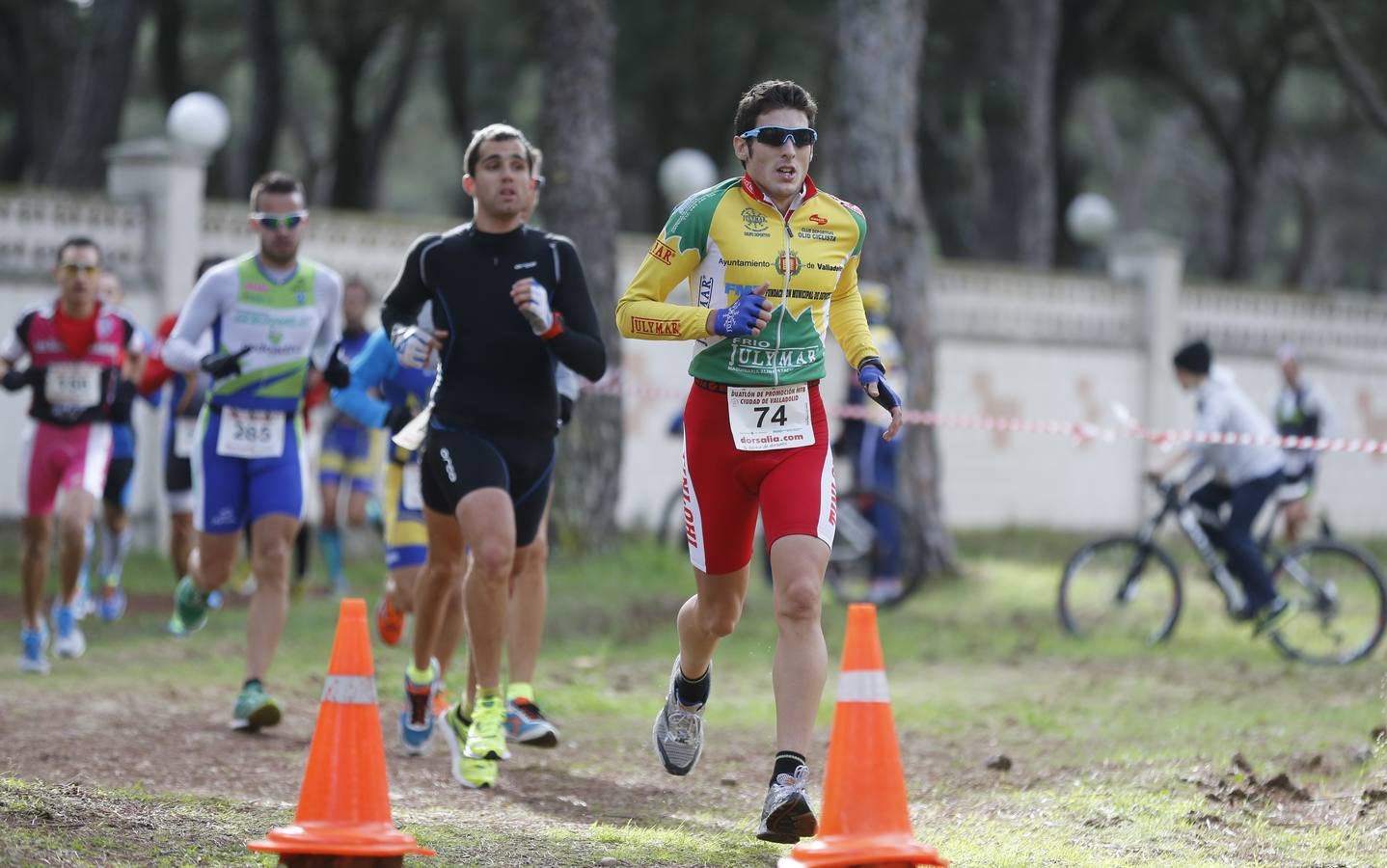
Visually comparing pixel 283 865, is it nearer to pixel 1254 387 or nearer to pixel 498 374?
pixel 498 374

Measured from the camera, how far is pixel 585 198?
15203mm

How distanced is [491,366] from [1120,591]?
6694 mm

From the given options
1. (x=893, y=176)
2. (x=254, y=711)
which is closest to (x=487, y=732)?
(x=254, y=711)

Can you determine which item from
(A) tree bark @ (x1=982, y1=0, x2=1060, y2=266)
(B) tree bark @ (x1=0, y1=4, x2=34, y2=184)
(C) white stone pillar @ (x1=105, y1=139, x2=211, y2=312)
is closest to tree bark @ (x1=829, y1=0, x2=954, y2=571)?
(C) white stone pillar @ (x1=105, y1=139, x2=211, y2=312)

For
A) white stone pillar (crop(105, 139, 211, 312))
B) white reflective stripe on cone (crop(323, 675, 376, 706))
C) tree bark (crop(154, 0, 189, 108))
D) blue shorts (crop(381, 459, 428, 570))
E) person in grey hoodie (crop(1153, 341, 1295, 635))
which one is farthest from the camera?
tree bark (crop(154, 0, 189, 108))

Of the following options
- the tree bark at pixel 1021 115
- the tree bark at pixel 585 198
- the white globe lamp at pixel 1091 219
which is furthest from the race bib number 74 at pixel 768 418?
the white globe lamp at pixel 1091 219

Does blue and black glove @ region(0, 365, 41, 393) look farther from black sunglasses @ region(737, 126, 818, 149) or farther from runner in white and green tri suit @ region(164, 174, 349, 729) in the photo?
black sunglasses @ region(737, 126, 818, 149)

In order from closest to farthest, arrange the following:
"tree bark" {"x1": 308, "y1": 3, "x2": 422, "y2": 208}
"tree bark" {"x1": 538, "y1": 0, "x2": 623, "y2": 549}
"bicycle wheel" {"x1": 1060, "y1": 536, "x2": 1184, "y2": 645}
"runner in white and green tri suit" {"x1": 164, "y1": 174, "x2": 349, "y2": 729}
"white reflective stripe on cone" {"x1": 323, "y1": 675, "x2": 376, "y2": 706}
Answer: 1. "white reflective stripe on cone" {"x1": 323, "y1": 675, "x2": 376, "y2": 706}
2. "runner in white and green tri suit" {"x1": 164, "y1": 174, "x2": 349, "y2": 729}
3. "bicycle wheel" {"x1": 1060, "y1": 536, "x2": 1184, "y2": 645}
4. "tree bark" {"x1": 538, "y1": 0, "x2": 623, "y2": 549}
5. "tree bark" {"x1": 308, "y1": 3, "x2": 422, "y2": 208}

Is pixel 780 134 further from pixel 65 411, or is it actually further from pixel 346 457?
pixel 346 457

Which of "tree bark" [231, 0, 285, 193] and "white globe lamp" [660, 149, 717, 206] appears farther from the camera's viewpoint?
"tree bark" [231, 0, 285, 193]

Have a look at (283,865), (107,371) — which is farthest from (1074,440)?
(283,865)

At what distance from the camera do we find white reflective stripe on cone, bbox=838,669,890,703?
503cm

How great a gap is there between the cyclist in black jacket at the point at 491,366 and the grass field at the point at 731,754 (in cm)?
63

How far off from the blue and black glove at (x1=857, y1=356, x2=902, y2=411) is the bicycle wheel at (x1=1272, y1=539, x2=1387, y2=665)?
638 cm
